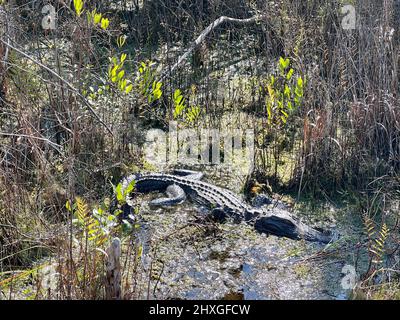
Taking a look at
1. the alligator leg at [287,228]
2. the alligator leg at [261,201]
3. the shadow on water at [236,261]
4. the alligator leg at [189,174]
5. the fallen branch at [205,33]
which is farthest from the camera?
the fallen branch at [205,33]

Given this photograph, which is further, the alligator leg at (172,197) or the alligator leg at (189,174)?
the alligator leg at (189,174)

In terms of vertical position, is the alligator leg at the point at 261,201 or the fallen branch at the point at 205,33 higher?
the fallen branch at the point at 205,33

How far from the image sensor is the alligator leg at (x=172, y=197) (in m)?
5.55

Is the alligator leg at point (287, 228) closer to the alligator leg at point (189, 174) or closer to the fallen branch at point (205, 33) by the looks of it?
the alligator leg at point (189, 174)

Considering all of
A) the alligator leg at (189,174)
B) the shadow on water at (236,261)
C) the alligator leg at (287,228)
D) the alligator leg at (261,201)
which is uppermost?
the alligator leg at (189,174)

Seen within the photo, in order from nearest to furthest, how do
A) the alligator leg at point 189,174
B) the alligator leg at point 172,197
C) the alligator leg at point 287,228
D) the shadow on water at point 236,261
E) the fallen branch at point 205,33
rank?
the shadow on water at point 236,261
the alligator leg at point 287,228
the alligator leg at point 172,197
the alligator leg at point 189,174
the fallen branch at point 205,33

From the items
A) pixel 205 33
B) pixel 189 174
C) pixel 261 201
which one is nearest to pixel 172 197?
pixel 189 174

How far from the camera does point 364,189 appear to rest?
5.36 m

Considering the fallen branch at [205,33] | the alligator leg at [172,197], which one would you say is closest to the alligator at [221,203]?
the alligator leg at [172,197]

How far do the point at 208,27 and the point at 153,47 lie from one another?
2.67 feet

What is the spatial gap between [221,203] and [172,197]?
521 millimetres

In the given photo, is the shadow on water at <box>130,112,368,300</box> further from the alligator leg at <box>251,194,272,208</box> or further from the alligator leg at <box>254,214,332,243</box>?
the alligator leg at <box>251,194,272,208</box>

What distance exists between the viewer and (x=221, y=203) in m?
5.30
